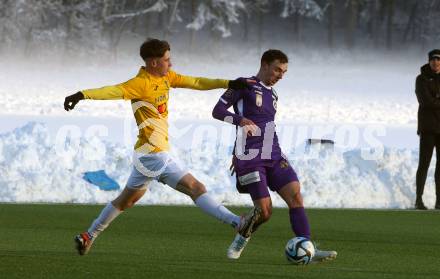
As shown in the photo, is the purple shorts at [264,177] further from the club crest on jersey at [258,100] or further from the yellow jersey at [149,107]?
the yellow jersey at [149,107]

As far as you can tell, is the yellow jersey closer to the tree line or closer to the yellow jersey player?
the yellow jersey player

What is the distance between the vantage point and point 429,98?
1695 cm

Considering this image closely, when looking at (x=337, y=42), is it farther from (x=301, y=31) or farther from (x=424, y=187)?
(x=424, y=187)

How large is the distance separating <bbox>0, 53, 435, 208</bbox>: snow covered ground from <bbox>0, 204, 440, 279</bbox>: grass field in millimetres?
1487

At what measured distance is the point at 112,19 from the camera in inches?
2970

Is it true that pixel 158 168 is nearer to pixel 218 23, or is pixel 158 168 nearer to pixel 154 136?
pixel 154 136

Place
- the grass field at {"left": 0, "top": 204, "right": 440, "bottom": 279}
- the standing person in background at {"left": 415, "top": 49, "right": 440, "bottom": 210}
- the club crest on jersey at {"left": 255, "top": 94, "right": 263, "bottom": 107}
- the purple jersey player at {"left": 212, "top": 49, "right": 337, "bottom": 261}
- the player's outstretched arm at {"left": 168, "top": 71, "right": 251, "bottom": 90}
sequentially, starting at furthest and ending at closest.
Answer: the standing person in background at {"left": 415, "top": 49, "right": 440, "bottom": 210}
the player's outstretched arm at {"left": 168, "top": 71, "right": 251, "bottom": 90}
the club crest on jersey at {"left": 255, "top": 94, "right": 263, "bottom": 107}
the purple jersey player at {"left": 212, "top": 49, "right": 337, "bottom": 261}
the grass field at {"left": 0, "top": 204, "right": 440, "bottom": 279}

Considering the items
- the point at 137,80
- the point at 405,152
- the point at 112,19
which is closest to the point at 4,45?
the point at 112,19

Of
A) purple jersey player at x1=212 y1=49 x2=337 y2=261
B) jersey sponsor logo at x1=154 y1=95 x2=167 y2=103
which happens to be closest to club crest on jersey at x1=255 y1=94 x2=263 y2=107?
purple jersey player at x1=212 y1=49 x2=337 y2=261

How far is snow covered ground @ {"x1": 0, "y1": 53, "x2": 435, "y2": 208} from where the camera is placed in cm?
1811

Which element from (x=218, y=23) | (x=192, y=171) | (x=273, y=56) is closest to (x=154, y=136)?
(x=273, y=56)

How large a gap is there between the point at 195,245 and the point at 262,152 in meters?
1.74

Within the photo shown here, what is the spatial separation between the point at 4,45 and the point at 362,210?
188 feet

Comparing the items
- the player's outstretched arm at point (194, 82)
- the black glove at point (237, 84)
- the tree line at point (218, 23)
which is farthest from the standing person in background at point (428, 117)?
the tree line at point (218, 23)
